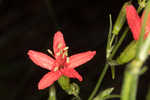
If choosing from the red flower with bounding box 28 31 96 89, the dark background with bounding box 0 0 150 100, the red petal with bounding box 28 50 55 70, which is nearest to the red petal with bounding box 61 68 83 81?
the red flower with bounding box 28 31 96 89

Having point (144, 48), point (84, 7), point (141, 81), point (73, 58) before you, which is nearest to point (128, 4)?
point (73, 58)

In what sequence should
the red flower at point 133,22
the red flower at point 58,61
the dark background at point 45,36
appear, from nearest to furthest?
the red flower at point 133,22
the red flower at point 58,61
the dark background at point 45,36

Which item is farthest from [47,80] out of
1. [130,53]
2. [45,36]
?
[45,36]

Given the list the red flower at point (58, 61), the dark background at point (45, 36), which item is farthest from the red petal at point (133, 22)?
the dark background at point (45, 36)

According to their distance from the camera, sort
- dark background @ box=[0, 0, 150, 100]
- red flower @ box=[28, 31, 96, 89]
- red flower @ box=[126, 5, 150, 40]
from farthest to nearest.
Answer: dark background @ box=[0, 0, 150, 100], red flower @ box=[28, 31, 96, 89], red flower @ box=[126, 5, 150, 40]

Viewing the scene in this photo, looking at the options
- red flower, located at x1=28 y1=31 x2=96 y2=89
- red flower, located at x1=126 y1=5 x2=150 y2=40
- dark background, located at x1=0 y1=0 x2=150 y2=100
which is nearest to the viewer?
red flower, located at x1=126 y1=5 x2=150 y2=40

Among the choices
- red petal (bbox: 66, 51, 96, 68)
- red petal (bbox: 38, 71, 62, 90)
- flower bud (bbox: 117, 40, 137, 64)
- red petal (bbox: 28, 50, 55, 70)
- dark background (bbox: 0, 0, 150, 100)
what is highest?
dark background (bbox: 0, 0, 150, 100)

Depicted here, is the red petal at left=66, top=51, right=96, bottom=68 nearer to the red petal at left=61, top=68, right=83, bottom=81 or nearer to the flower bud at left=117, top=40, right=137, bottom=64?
the red petal at left=61, top=68, right=83, bottom=81

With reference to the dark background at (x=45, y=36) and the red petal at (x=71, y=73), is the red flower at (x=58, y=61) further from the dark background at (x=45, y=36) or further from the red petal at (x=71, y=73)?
the dark background at (x=45, y=36)

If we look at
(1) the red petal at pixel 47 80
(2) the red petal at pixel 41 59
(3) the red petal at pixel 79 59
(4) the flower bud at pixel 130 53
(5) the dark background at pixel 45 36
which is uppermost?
(5) the dark background at pixel 45 36
